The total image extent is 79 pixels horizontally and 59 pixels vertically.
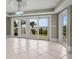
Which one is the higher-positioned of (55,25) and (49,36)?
(55,25)

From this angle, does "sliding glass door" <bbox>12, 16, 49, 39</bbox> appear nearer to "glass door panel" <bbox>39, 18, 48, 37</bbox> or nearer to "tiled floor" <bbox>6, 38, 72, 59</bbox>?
"glass door panel" <bbox>39, 18, 48, 37</bbox>

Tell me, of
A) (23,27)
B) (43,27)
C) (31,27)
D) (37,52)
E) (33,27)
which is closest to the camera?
(37,52)

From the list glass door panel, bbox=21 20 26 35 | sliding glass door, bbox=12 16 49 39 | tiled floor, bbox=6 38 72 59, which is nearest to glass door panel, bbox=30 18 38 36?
sliding glass door, bbox=12 16 49 39

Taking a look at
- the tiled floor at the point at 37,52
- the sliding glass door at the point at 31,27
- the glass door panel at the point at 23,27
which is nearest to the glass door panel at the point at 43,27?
the sliding glass door at the point at 31,27

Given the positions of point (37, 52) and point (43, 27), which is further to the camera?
point (43, 27)

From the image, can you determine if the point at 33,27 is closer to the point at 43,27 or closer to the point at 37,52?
the point at 43,27

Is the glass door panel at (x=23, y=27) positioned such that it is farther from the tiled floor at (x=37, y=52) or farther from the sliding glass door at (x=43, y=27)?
the tiled floor at (x=37, y=52)

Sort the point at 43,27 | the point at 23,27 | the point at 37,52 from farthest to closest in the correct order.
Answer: the point at 23,27, the point at 43,27, the point at 37,52

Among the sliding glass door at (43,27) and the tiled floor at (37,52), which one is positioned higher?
the sliding glass door at (43,27)

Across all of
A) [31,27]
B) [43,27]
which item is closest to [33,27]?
[31,27]
